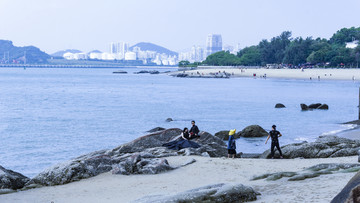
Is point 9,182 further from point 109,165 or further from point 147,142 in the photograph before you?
point 147,142

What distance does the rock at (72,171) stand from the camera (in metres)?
17.6

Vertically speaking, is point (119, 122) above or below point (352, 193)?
below

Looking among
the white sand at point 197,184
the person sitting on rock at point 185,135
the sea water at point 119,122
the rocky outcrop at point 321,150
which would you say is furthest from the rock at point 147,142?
the sea water at point 119,122

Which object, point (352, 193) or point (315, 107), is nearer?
point (352, 193)

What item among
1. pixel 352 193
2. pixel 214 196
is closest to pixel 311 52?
pixel 214 196

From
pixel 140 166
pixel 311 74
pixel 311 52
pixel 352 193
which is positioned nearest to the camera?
pixel 352 193

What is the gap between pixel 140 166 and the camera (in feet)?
59.6

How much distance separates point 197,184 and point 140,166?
3.27m

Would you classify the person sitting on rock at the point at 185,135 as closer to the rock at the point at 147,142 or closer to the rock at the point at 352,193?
the rock at the point at 147,142

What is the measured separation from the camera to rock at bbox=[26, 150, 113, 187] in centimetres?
1764

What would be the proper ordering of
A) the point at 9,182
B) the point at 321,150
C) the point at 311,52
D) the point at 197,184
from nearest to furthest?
the point at 197,184
the point at 9,182
the point at 321,150
the point at 311,52

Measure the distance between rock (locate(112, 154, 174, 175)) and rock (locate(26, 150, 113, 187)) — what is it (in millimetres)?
700

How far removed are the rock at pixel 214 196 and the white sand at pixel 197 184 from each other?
1.36ft

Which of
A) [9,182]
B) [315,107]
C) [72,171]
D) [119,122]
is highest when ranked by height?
[72,171]
